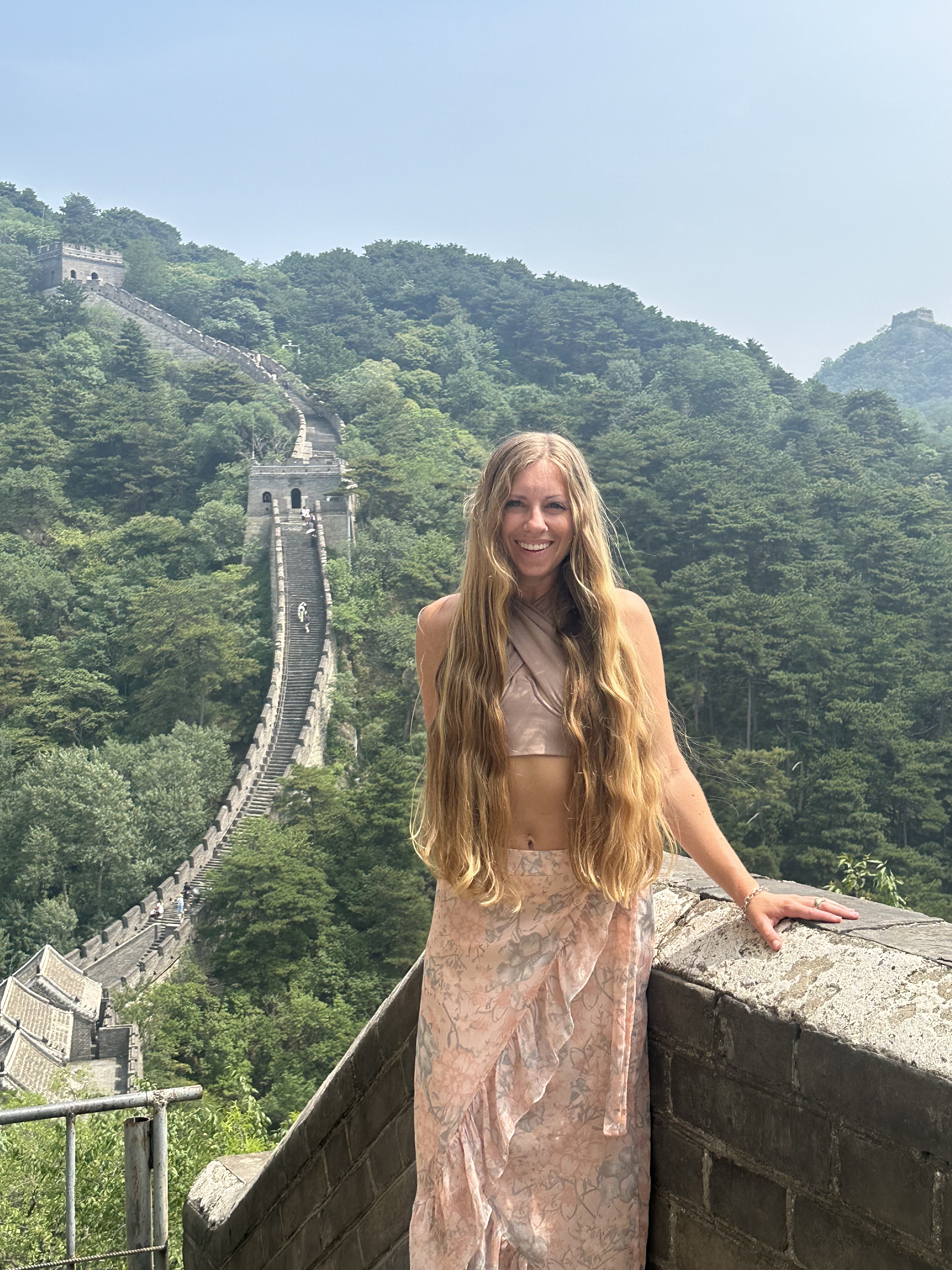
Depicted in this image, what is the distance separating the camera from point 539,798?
5.79 feet

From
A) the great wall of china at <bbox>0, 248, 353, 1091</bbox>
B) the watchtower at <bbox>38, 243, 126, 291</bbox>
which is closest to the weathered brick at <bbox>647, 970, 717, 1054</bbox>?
the great wall of china at <bbox>0, 248, 353, 1091</bbox>

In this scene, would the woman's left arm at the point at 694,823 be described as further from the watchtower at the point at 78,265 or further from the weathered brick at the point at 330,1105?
the watchtower at the point at 78,265

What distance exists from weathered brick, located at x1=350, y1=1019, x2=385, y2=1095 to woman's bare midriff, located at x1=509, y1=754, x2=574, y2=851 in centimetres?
72

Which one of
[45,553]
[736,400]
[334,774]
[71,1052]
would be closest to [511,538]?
[71,1052]

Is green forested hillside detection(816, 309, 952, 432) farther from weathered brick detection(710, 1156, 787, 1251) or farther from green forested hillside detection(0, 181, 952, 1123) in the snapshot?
weathered brick detection(710, 1156, 787, 1251)

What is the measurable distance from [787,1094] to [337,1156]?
116 cm

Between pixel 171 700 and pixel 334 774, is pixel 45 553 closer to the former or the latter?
pixel 171 700

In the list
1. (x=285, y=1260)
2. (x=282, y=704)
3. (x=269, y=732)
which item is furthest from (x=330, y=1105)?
(x=282, y=704)

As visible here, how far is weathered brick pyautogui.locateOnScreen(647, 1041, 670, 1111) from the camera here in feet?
5.87

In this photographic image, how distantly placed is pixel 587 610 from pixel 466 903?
19.9 inches

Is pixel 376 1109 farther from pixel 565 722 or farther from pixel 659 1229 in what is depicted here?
pixel 565 722

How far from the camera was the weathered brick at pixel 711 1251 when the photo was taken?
1.64m

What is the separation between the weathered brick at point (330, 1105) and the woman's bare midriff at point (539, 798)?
0.85 m

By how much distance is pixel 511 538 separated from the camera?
187 cm
